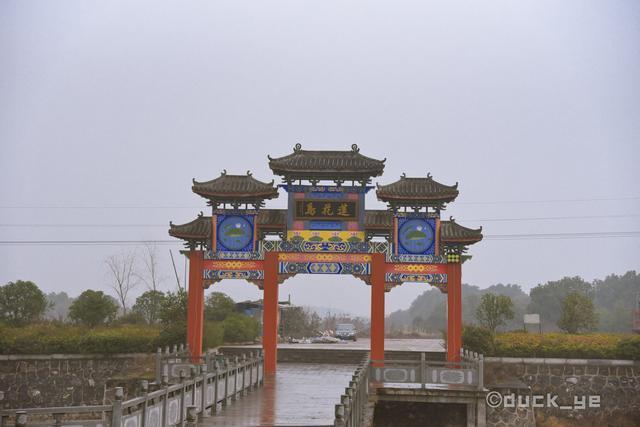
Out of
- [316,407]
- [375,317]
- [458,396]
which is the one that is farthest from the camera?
[375,317]

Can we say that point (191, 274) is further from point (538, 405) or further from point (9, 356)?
point (538, 405)

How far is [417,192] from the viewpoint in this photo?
2270cm

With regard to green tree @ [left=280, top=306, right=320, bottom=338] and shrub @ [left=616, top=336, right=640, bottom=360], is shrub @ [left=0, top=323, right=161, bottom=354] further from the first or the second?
green tree @ [left=280, top=306, right=320, bottom=338]

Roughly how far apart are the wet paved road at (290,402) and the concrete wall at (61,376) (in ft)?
17.6

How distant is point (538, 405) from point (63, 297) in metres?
116

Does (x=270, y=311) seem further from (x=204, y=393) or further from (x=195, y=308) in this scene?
(x=204, y=393)

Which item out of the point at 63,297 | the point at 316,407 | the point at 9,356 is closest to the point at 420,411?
the point at 316,407

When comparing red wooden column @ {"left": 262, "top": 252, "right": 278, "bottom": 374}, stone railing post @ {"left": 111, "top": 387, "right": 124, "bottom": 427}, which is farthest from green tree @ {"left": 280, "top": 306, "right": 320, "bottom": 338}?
stone railing post @ {"left": 111, "top": 387, "right": 124, "bottom": 427}

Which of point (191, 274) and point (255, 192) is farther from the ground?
point (255, 192)

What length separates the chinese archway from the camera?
74.3 feet

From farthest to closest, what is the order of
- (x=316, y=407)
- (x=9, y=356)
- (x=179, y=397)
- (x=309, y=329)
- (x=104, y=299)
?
(x=309, y=329)
(x=104, y=299)
(x=9, y=356)
(x=316, y=407)
(x=179, y=397)

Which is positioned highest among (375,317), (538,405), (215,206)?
(215,206)

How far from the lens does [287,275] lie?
22859 millimetres

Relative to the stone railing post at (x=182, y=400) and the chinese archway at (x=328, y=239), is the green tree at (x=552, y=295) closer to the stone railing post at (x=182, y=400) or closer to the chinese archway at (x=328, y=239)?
the chinese archway at (x=328, y=239)
